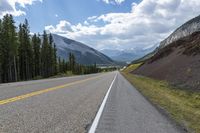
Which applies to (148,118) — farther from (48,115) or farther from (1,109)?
(1,109)

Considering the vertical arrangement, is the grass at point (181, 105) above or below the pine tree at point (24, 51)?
below

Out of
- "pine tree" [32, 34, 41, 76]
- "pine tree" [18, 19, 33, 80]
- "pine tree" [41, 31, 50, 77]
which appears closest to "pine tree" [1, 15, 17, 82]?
"pine tree" [18, 19, 33, 80]

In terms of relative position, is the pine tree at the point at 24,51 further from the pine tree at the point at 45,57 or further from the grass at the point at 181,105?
the grass at the point at 181,105

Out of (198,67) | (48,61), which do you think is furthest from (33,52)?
(198,67)

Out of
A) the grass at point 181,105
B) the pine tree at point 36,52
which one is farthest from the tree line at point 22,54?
the grass at point 181,105

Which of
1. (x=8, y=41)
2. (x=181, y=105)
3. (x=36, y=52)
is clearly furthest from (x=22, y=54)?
(x=181, y=105)

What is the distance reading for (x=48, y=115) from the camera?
371 inches

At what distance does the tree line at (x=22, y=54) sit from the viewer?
5750 cm

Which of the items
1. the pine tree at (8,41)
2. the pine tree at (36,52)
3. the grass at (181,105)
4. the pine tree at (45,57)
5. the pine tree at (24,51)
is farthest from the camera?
the pine tree at (45,57)

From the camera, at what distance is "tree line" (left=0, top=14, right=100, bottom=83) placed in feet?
189

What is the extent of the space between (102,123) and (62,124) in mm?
1226

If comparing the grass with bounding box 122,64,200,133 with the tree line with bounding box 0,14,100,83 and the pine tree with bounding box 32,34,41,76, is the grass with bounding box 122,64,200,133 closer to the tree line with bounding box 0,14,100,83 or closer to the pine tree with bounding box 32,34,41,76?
the tree line with bounding box 0,14,100,83

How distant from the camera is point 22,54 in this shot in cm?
7269

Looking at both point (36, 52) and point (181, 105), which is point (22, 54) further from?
point (181, 105)
